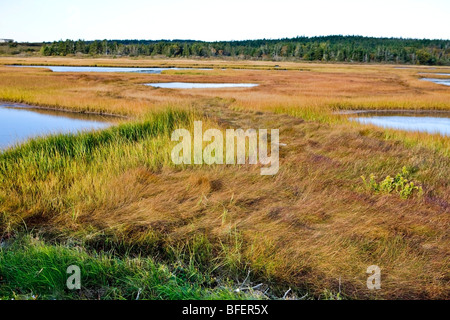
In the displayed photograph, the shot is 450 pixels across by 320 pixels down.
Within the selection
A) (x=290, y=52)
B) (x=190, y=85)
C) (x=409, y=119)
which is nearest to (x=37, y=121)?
(x=409, y=119)

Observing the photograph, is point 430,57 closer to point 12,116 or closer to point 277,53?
point 277,53

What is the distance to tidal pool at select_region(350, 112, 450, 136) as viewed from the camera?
16.4 metres

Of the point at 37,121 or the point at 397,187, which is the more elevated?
the point at 37,121

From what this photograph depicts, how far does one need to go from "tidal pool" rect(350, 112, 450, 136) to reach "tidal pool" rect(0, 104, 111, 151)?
12.4m

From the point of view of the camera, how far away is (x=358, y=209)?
5.64m

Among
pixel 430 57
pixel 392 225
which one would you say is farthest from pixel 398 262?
pixel 430 57

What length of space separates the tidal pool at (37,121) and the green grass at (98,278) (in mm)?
9814

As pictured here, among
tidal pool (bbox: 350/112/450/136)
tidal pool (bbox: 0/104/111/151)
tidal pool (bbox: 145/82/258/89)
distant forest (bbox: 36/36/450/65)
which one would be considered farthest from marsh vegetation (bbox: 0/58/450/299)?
distant forest (bbox: 36/36/450/65)

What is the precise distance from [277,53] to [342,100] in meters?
108

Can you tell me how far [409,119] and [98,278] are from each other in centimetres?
1902

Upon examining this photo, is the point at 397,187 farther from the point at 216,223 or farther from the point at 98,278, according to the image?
the point at 98,278

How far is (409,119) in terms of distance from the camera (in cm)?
1873

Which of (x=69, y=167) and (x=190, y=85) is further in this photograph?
(x=190, y=85)

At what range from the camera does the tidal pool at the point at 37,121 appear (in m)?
13.7
